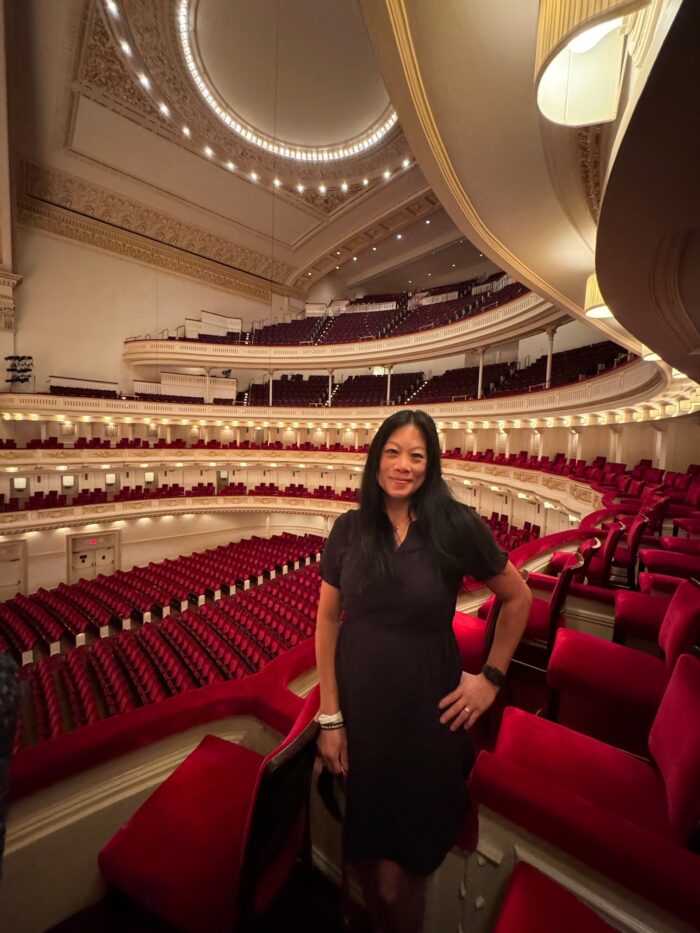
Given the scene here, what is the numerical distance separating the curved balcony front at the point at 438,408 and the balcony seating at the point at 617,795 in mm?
6468

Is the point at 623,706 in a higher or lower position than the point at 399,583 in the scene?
lower

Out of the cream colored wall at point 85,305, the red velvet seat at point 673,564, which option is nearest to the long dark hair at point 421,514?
the red velvet seat at point 673,564

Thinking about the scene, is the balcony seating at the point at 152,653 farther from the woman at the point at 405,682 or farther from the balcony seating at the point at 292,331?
the balcony seating at the point at 292,331

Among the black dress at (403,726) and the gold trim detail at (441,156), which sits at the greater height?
the gold trim detail at (441,156)

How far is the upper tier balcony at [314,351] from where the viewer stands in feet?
51.7

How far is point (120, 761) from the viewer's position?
4.94 ft

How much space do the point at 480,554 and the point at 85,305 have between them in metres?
22.5

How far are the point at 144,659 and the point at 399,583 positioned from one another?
8.23 metres

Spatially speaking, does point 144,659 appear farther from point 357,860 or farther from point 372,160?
point 372,160

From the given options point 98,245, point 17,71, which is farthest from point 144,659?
point 98,245

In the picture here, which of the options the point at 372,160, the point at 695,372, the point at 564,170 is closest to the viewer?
the point at 564,170

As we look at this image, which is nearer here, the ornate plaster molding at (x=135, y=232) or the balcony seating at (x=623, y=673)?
the balcony seating at (x=623, y=673)

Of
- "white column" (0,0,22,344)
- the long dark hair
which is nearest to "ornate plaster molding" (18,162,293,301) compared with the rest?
"white column" (0,0,22,344)

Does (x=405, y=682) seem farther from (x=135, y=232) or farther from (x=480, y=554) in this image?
Answer: (x=135, y=232)
